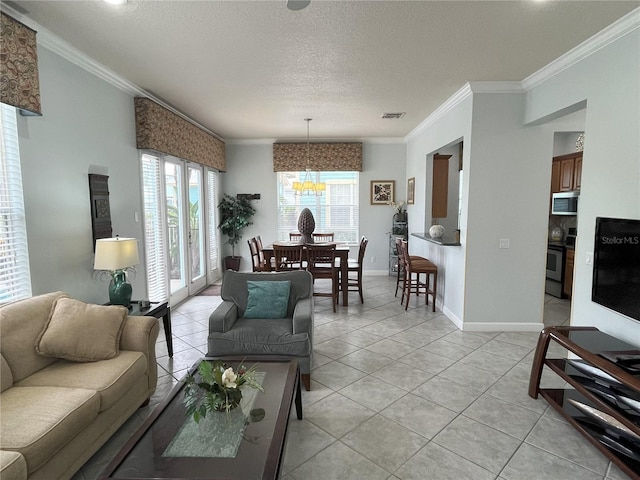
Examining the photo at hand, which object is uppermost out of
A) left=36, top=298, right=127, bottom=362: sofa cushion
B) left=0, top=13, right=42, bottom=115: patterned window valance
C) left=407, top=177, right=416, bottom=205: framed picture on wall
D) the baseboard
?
left=0, top=13, right=42, bottom=115: patterned window valance

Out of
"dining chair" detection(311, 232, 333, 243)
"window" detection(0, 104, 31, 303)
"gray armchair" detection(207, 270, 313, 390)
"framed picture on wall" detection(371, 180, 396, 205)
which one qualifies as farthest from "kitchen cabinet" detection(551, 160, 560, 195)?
"window" detection(0, 104, 31, 303)

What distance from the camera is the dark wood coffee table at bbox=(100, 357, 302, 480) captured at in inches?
55.4

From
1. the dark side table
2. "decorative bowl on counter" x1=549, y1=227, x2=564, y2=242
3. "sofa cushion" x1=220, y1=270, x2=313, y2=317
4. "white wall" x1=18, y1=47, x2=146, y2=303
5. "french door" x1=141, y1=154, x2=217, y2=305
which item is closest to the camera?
"white wall" x1=18, y1=47, x2=146, y2=303

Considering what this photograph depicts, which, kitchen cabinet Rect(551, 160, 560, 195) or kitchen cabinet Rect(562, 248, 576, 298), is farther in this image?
kitchen cabinet Rect(551, 160, 560, 195)

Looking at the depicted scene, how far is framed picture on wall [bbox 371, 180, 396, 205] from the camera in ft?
23.3

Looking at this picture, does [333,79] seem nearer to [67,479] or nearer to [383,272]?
[67,479]

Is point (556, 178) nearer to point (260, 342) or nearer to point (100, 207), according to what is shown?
point (260, 342)

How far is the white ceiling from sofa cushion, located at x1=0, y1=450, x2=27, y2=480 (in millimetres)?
2466

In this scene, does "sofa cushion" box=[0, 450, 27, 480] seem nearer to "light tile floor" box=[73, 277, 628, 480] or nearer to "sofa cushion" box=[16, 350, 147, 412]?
"sofa cushion" box=[16, 350, 147, 412]

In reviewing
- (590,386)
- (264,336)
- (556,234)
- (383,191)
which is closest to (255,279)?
(264,336)

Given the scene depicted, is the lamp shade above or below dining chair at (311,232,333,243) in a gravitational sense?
above

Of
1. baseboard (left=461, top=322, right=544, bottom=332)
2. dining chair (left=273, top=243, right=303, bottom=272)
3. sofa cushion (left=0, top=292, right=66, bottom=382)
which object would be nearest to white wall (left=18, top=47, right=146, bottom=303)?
sofa cushion (left=0, top=292, right=66, bottom=382)

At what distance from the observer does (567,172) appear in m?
5.17

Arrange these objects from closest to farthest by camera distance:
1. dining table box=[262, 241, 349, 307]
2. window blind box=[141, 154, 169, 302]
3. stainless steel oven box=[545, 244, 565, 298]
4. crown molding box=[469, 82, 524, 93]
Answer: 1. crown molding box=[469, 82, 524, 93]
2. window blind box=[141, 154, 169, 302]
3. dining table box=[262, 241, 349, 307]
4. stainless steel oven box=[545, 244, 565, 298]
